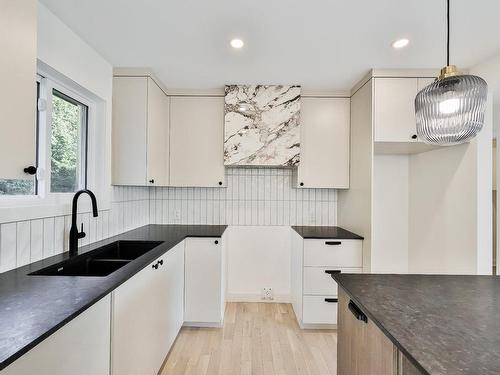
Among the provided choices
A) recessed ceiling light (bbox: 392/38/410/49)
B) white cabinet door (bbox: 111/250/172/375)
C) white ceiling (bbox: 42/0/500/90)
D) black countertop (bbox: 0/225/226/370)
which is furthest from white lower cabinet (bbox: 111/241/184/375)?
recessed ceiling light (bbox: 392/38/410/49)

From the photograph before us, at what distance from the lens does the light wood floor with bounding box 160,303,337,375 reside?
79.0 inches

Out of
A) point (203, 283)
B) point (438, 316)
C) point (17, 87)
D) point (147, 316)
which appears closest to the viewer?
point (438, 316)

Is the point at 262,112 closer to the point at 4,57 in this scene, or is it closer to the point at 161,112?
the point at 161,112

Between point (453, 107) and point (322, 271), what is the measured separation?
189 cm

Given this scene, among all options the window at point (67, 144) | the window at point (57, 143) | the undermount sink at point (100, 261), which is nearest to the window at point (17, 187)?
the window at point (57, 143)

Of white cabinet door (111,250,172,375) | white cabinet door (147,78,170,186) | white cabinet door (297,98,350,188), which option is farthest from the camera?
white cabinet door (297,98,350,188)

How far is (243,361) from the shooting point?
2084mm

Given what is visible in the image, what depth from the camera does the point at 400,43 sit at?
1.90 m

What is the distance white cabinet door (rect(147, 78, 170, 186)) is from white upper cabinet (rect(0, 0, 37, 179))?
52.5 inches

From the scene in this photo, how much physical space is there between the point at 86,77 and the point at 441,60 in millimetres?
2754

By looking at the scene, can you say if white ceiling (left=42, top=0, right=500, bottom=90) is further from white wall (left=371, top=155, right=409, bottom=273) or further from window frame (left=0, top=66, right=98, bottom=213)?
white wall (left=371, top=155, right=409, bottom=273)

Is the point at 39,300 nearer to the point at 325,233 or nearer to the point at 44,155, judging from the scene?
the point at 44,155

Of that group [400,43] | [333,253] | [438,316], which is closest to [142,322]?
[438,316]

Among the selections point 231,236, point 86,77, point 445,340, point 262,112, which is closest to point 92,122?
point 86,77
